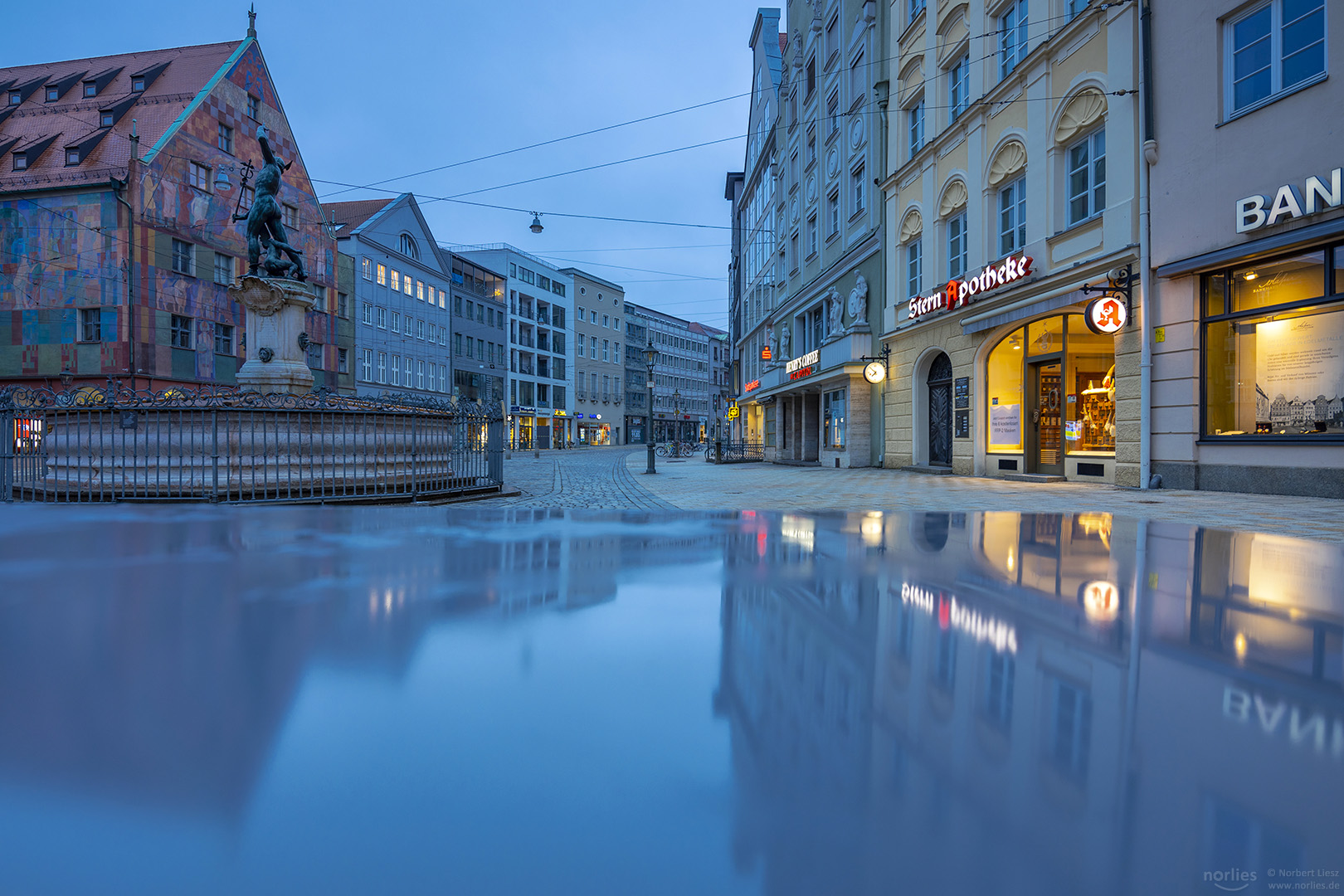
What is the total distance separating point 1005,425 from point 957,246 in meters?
4.87

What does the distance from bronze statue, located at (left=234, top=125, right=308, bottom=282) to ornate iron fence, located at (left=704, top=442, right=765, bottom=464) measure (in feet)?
63.0

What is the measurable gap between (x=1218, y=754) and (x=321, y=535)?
6263mm

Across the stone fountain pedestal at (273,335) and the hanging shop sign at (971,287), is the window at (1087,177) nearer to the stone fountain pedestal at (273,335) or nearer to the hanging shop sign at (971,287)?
the hanging shop sign at (971,287)

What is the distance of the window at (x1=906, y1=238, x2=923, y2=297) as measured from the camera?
1912 centimetres

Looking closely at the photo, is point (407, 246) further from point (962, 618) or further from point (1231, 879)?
point (1231, 879)

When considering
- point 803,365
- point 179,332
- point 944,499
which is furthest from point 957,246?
point 179,332

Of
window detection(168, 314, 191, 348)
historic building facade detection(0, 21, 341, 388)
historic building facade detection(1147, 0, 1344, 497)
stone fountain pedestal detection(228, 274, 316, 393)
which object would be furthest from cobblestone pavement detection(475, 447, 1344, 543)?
historic building facade detection(0, 21, 341, 388)

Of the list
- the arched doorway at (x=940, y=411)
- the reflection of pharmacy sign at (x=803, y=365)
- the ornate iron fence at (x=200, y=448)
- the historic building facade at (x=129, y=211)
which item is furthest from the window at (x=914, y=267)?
the historic building facade at (x=129, y=211)

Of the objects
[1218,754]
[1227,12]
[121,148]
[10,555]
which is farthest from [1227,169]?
[121,148]

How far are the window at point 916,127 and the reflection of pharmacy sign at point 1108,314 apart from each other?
8623 mm

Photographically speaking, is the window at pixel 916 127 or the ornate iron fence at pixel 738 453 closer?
the window at pixel 916 127

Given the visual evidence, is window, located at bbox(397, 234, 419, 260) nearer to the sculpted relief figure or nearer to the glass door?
the sculpted relief figure

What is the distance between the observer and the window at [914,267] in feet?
62.7

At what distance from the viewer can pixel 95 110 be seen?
30.5 m
